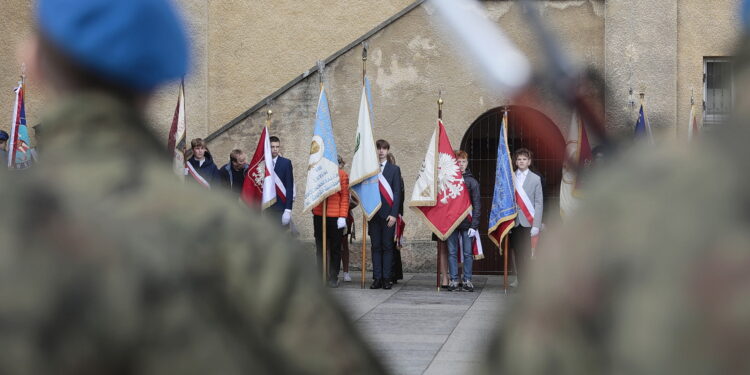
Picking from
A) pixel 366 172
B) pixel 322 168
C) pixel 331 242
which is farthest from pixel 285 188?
pixel 366 172

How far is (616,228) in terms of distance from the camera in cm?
103

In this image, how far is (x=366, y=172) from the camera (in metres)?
13.6

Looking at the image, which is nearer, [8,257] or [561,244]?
[561,244]

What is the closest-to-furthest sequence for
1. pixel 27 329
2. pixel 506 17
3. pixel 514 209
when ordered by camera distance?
pixel 27 329 < pixel 514 209 < pixel 506 17

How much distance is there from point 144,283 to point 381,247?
1240 cm

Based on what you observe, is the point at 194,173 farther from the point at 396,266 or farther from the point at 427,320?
the point at 427,320

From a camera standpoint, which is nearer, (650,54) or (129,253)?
(129,253)

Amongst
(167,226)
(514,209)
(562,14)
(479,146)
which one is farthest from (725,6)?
(167,226)

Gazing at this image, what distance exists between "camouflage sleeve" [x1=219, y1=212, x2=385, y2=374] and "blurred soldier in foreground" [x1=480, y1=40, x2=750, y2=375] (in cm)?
45

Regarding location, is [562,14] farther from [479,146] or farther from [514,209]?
[514,209]

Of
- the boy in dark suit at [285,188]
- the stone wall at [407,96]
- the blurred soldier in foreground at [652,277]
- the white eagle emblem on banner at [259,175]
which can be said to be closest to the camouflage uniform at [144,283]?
the blurred soldier in foreground at [652,277]

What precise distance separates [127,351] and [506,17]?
50.0 feet

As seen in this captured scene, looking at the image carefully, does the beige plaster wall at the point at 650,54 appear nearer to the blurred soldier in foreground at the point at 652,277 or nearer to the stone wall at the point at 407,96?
the stone wall at the point at 407,96

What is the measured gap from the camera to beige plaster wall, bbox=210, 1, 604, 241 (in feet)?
53.1
